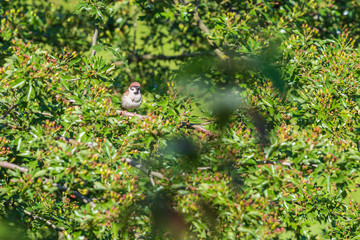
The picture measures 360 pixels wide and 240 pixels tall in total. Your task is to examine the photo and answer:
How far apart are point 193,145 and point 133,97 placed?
2.75m

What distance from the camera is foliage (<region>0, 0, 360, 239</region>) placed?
11.1 feet

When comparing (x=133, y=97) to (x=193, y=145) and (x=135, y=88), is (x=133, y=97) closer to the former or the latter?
(x=135, y=88)

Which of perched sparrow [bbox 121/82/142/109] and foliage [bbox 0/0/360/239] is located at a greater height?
foliage [bbox 0/0/360/239]

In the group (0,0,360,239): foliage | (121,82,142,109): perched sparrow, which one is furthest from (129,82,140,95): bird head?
(0,0,360,239): foliage

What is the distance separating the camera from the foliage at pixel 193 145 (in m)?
3.40

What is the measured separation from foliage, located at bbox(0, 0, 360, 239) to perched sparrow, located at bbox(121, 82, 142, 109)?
3.41 ft

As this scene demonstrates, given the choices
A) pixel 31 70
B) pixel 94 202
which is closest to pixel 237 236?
pixel 94 202

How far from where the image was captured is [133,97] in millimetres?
6641

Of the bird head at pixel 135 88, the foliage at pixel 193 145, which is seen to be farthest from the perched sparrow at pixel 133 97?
the foliage at pixel 193 145

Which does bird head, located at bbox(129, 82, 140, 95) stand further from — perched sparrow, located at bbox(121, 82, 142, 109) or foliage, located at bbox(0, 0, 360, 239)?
foliage, located at bbox(0, 0, 360, 239)

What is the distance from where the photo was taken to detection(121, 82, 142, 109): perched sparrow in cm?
661

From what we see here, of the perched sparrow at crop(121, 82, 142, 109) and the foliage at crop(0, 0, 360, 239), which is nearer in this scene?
the foliage at crop(0, 0, 360, 239)

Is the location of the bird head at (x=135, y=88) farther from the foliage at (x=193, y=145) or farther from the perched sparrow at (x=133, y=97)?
the foliage at (x=193, y=145)

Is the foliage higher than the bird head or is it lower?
higher
